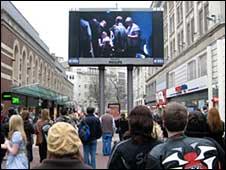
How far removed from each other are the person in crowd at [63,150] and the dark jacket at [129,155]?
3.62 feet

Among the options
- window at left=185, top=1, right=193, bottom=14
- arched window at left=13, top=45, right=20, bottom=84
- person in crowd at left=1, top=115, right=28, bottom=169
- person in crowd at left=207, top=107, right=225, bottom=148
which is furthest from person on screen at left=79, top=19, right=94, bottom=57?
window at left=185, top=1, right=193, bottom=14

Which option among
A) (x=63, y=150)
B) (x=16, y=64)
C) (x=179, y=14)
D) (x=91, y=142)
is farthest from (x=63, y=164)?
(x=179, y=14)

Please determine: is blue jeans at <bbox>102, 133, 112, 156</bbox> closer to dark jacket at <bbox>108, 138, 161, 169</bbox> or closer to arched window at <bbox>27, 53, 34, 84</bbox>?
dark jacket at <bbox>108, 138, 161, 169</bbox>

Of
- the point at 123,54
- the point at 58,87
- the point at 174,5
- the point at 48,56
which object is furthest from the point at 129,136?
the point at 58,87

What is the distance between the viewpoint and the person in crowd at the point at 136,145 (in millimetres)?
4402

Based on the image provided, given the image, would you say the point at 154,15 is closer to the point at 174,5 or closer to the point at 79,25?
the point at 79,25

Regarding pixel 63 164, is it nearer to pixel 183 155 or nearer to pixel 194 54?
pixel 183 155

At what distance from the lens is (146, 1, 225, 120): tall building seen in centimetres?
3531

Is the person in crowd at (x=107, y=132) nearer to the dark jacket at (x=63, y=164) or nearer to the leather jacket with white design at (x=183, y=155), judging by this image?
the leather jacket with white design at (x=183, y=155)

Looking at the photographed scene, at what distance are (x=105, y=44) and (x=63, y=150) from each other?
71.2ft

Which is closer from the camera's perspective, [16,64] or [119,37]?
[119,37]

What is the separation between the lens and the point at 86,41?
982 inches

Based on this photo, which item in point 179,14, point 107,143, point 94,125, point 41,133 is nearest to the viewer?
point 41,133

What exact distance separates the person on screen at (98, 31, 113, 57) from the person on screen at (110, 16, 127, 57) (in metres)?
0.27
